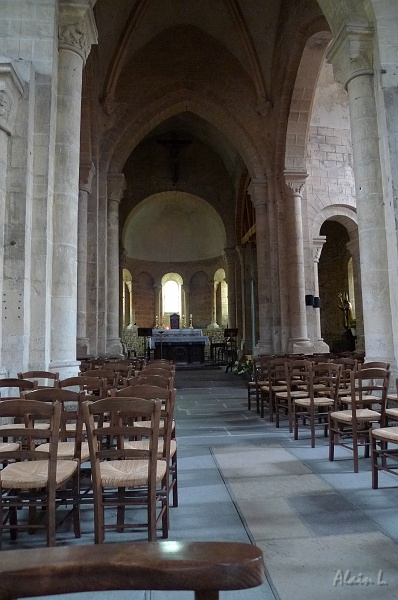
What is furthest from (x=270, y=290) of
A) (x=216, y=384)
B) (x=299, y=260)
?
(x=216, y=384)

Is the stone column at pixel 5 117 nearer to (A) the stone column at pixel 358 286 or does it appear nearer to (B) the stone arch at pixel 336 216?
(B) the stone arch at pixel 336 216

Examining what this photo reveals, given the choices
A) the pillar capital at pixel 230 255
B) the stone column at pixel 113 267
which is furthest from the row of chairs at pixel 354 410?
the pillar capital at pixel 230 255

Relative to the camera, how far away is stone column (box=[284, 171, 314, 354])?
1214 centimetres

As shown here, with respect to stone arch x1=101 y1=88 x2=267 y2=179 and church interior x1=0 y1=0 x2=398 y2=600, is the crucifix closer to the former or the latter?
church interior x1=0 y1=0 x2=398 y2=600

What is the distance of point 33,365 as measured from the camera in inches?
221

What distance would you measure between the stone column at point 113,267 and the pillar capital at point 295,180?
4.89 m

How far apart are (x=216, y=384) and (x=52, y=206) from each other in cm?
780

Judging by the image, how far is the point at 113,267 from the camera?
13445 millimetres

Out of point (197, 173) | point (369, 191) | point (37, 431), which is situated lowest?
point (37, 431)

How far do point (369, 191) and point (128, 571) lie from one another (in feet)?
21.6

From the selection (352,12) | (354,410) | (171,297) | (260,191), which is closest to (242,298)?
(260,191)

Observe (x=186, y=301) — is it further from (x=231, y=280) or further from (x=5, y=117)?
(x=5, y=117)

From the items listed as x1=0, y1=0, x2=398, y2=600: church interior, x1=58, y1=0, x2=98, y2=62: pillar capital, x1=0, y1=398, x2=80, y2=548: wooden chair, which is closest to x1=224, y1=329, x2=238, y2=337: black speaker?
x1=0, y1=0, x2=398, y2=600: church interior

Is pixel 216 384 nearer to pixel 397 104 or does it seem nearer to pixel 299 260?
pixel 299 260
